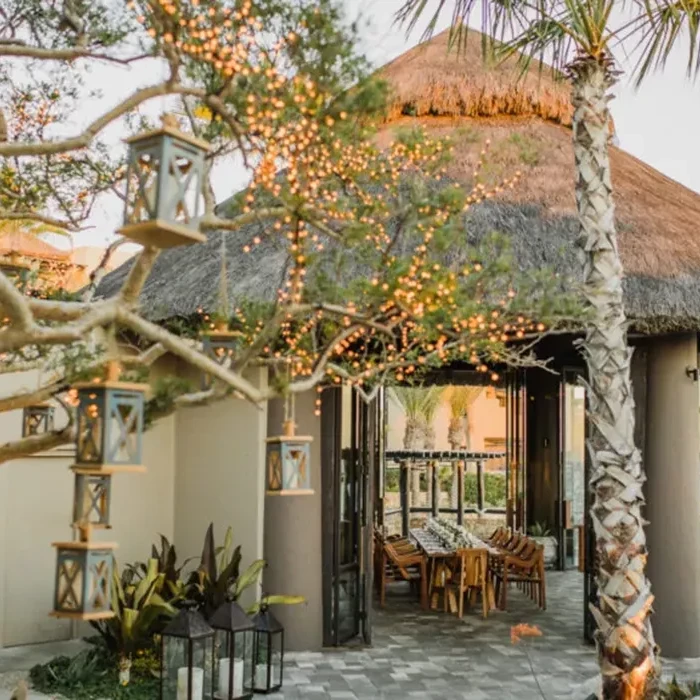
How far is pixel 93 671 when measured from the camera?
7.01m

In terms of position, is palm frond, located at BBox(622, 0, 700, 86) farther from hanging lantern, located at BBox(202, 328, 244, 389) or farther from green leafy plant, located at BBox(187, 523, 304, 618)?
green leafy plant, located at BBox(187, 523, 304, 618)

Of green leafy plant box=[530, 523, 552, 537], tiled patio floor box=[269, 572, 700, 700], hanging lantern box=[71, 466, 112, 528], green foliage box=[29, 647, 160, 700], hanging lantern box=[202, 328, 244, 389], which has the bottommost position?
tiled patio floor box=[269, 572, 700, 700]

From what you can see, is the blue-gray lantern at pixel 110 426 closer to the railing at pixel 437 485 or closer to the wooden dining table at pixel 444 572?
the wooden dining table at pixel 444 572

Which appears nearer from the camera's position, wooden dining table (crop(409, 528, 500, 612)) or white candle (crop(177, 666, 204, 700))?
white candle (crop(177, 666, 204, 700))

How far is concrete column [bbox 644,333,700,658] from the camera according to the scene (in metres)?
8.19

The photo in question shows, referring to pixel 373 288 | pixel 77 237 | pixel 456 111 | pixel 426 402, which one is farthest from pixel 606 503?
pixel 426 402

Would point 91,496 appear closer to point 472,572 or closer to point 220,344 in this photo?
point 220,344

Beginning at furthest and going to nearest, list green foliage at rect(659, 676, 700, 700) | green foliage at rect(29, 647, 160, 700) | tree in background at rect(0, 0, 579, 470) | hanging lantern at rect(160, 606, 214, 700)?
green foliage at rect(29, 647, 160, 700), green foliage at rect(659, 676, 700, 700), hanging lantern at rect(160, 606, 214, 700), tree in background at rect(0, 0, 579, 470)

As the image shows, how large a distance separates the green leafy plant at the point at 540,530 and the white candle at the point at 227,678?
8.28 meters

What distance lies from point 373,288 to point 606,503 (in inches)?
83.0

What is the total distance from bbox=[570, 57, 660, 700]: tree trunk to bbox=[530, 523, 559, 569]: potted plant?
Result: 25.6 ft

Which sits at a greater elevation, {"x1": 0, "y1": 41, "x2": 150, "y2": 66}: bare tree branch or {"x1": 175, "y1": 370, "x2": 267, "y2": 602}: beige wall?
{"x1": 0, "y1": 41, "x2": 150, "y2": 66}: bare tree branch

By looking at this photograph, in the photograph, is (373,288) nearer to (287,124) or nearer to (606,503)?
(287,124)

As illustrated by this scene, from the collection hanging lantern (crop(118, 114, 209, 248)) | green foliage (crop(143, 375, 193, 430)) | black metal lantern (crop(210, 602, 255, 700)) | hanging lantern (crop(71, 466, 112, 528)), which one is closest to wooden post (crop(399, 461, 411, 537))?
black metal lantern (crop(210, 602, 255, 700))
